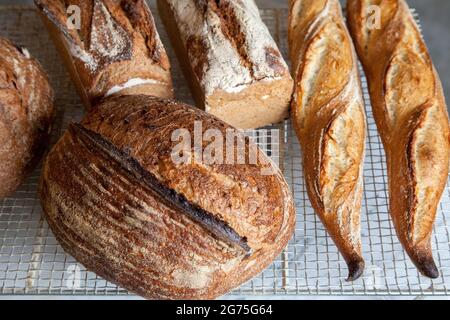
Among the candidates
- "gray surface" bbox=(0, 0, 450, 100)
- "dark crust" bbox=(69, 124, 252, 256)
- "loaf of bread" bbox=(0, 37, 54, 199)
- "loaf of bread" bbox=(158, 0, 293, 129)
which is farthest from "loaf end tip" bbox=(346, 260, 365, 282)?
"gray surface" bbox=(0, 0, 450, 100)

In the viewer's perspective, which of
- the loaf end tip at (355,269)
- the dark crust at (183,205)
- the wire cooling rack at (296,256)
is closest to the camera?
the dark crust at (183,205)

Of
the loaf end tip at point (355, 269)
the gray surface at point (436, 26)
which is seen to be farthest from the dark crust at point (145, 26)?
the loaf end tip at point (355, 269)

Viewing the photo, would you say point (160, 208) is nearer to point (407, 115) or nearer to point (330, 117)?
point (330, 117)

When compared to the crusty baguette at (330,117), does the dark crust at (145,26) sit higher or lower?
higher

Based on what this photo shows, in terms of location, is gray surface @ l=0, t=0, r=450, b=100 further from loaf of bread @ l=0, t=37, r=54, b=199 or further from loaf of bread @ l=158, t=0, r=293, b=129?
loaf of bread @ l=0, t=37, r=54, b=199

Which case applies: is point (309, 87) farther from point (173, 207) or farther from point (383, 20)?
point (173, 207)

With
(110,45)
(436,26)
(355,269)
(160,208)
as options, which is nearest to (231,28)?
(110,45)

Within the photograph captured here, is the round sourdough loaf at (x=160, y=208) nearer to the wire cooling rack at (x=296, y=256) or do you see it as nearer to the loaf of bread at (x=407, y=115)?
the wire cooling rack at (x=296, y=256)
